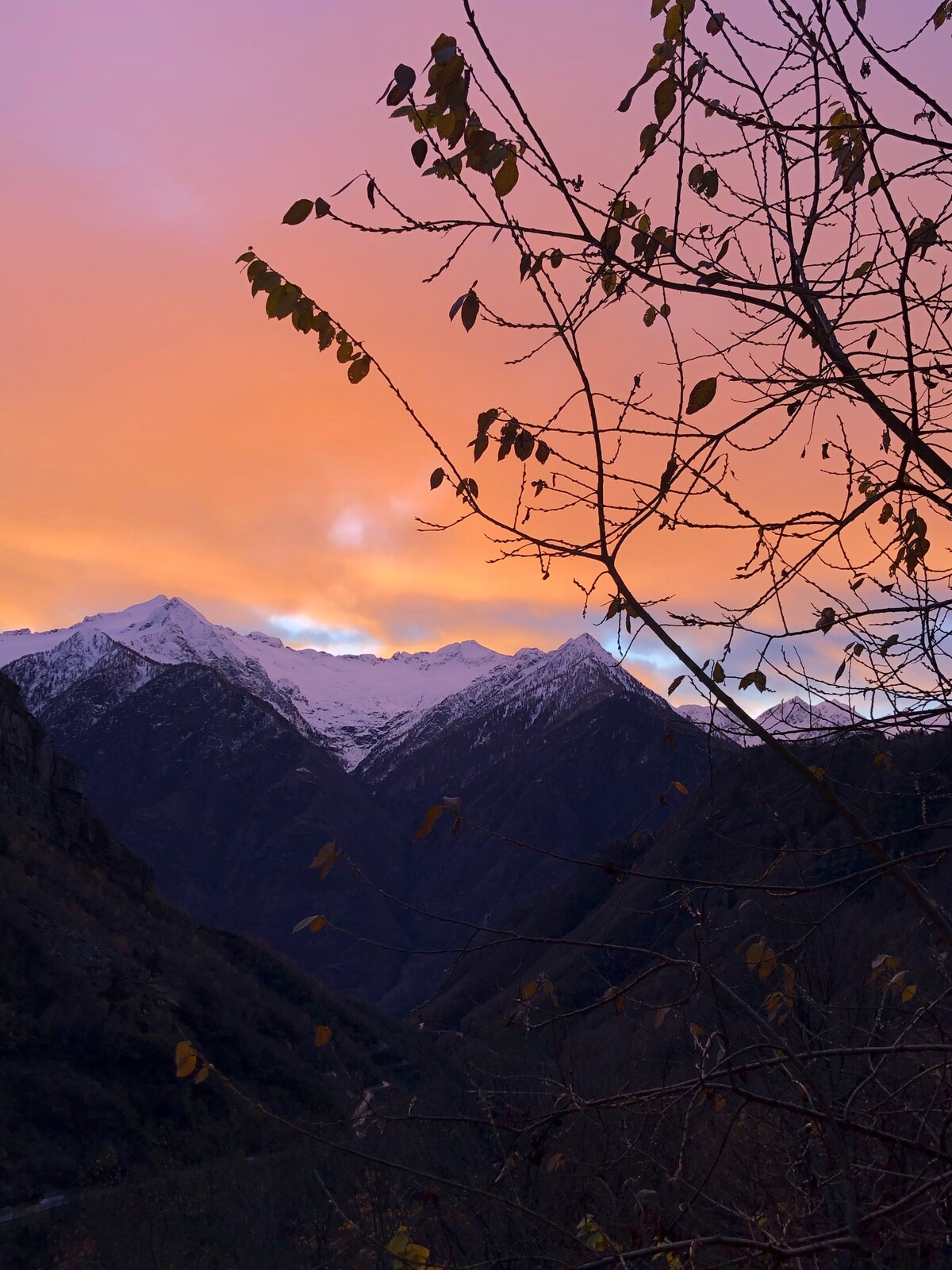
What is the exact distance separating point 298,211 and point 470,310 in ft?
1.84

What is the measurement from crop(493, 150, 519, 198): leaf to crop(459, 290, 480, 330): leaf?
265 millimetres

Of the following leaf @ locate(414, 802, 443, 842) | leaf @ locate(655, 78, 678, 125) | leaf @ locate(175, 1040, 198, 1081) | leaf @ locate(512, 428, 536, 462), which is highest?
leaf @ locate(655, 78, 678, 125)

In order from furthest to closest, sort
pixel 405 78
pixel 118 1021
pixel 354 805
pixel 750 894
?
pixel 354 805
pixel 118 1021
pixel 750 894
pixel 405 78

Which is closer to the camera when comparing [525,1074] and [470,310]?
[470,310]

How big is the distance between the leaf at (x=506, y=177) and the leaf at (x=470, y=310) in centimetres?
27

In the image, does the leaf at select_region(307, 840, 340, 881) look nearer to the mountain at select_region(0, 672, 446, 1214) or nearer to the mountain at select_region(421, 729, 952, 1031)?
the mountain at select_region(421, 729, 952, 1031)

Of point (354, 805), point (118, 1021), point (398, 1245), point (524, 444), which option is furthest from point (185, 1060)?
point (354, 805)

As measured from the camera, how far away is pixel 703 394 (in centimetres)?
275

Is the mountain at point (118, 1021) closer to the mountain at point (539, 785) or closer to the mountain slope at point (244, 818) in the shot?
the mountain at point (539, 785)

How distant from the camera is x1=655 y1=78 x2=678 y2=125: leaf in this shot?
2945mm

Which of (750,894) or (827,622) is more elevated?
(827,622)

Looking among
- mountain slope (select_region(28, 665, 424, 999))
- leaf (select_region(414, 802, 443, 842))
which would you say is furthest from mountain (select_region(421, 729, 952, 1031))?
mountain slope (select_region(28, 665, 424, 999))

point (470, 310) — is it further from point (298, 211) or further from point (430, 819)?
point (430, 819)

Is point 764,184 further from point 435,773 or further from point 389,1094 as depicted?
point 435,773
